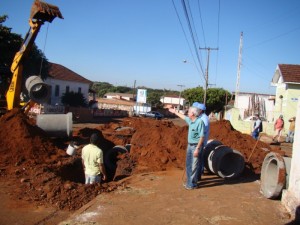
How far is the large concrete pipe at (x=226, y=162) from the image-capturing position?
7555 millimetres

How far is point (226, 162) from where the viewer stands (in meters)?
8.44

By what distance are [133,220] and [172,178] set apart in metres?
2.86

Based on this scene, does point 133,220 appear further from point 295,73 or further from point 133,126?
point 295,73

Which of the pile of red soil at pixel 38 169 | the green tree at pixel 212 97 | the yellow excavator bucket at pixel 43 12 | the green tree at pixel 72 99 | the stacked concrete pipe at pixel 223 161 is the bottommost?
the pile of red soil at pixel 38 169

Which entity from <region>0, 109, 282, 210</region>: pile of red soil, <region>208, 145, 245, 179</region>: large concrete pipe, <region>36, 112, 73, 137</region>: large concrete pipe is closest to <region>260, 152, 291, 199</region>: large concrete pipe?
<region>208, 145, 245, 179</region>: large concrete pipe

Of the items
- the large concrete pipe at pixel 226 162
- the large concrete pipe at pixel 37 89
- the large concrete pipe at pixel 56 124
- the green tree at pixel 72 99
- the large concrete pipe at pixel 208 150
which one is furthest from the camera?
the green tree at pixel 72 99

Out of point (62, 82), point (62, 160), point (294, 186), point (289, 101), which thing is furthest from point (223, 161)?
point (62, 82)

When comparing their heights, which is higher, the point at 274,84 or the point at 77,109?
the point at 274,84

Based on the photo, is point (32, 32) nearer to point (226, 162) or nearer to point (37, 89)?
point (37, 89)

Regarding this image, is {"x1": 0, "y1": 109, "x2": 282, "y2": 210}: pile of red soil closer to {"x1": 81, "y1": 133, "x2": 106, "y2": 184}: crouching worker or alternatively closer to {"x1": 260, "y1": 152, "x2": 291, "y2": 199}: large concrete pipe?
{"x1": 81, "y1": 133, "x2": 106, "y2": 184}: crouching worker

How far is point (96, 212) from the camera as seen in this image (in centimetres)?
527

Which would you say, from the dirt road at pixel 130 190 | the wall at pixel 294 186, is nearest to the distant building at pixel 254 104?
the dirt road at pixel 130 190

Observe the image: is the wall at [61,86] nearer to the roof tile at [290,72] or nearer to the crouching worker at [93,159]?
the roof tile at [290,72]

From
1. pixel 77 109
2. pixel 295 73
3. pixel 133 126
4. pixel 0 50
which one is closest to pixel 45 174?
pixel 133 126
